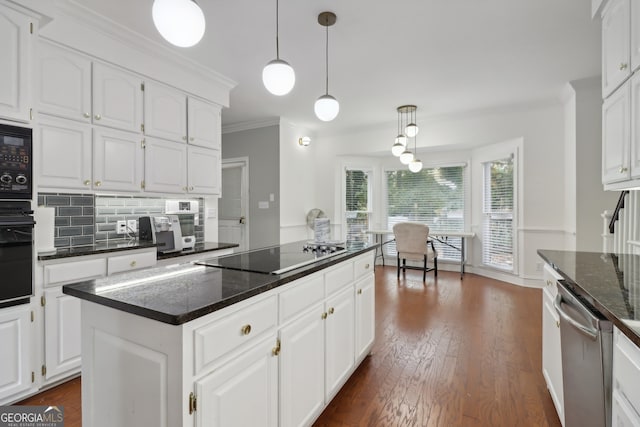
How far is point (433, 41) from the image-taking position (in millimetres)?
2740

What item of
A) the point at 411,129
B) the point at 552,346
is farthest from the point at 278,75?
the point at 411,129

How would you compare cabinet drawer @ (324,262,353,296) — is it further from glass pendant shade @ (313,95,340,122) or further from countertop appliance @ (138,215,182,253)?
countertop appliance @ (138,215,182,253)

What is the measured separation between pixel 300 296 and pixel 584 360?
1.19 m

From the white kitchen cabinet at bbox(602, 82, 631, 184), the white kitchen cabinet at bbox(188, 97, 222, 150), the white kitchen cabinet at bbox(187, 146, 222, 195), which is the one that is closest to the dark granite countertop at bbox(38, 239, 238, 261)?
the white kitchen cabinet at bbox(187, 146, 222, 195)

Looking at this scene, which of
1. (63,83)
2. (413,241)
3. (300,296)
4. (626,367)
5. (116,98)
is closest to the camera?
(626,367)

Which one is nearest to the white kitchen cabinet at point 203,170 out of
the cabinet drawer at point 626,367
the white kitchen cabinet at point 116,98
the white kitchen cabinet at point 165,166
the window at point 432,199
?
the white kitchen cabinet at point 165,166

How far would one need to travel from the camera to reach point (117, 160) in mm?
2570

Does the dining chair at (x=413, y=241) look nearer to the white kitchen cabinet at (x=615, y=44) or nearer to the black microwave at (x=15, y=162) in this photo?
the white kitchen cabinet at (x=615, y=44)

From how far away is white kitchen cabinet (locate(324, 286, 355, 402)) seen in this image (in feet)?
5.82

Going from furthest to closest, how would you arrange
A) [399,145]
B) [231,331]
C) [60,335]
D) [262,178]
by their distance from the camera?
Answer: [262,178]
[399,145]
[60,335]
[231,331]

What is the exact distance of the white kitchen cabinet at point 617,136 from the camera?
171 centimetres

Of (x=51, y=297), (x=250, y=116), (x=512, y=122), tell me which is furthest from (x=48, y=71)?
(x=512, y=122)

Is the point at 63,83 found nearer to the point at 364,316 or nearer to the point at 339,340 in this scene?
the point at 339,340

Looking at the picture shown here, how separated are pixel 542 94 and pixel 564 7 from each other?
6.67 ft
